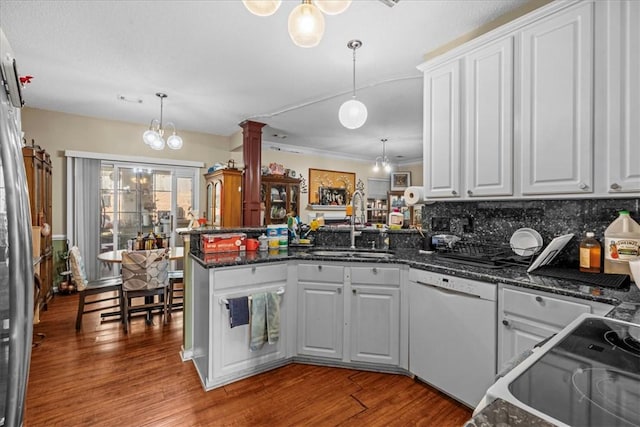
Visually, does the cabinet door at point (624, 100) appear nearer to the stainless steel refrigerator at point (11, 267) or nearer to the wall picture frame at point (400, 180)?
the stainless steel refrigerator at point (11, 267)

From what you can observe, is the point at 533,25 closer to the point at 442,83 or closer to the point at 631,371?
the point at 442,83

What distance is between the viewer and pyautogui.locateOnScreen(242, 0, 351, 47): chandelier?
1.21 meters

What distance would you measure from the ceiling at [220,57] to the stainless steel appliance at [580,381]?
7.02 ft

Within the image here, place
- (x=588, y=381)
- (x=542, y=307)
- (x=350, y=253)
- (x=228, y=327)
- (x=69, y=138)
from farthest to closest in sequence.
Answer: (x=69, y=138)
(x=350, y=253)
(x=228, y=327)
(x=542, y=307)
(x=588, y=381)

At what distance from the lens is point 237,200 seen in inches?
193

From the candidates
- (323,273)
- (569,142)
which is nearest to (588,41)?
(569,142)

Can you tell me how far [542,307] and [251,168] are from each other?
3.96m

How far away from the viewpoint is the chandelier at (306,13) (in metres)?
1.21

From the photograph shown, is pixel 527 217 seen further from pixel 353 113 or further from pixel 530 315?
pixel 353 113

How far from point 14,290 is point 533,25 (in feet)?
8.73

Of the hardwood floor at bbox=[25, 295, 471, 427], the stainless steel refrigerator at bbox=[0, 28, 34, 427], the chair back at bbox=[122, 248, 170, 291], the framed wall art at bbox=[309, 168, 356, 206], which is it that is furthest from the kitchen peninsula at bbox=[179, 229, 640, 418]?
the framed wall art at bbox=[309, 168, 356, 206]

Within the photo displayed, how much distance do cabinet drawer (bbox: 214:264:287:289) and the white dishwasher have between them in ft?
3.14

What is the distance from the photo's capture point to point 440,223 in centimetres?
264

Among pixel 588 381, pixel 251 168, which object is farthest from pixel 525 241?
pixel 251 168
